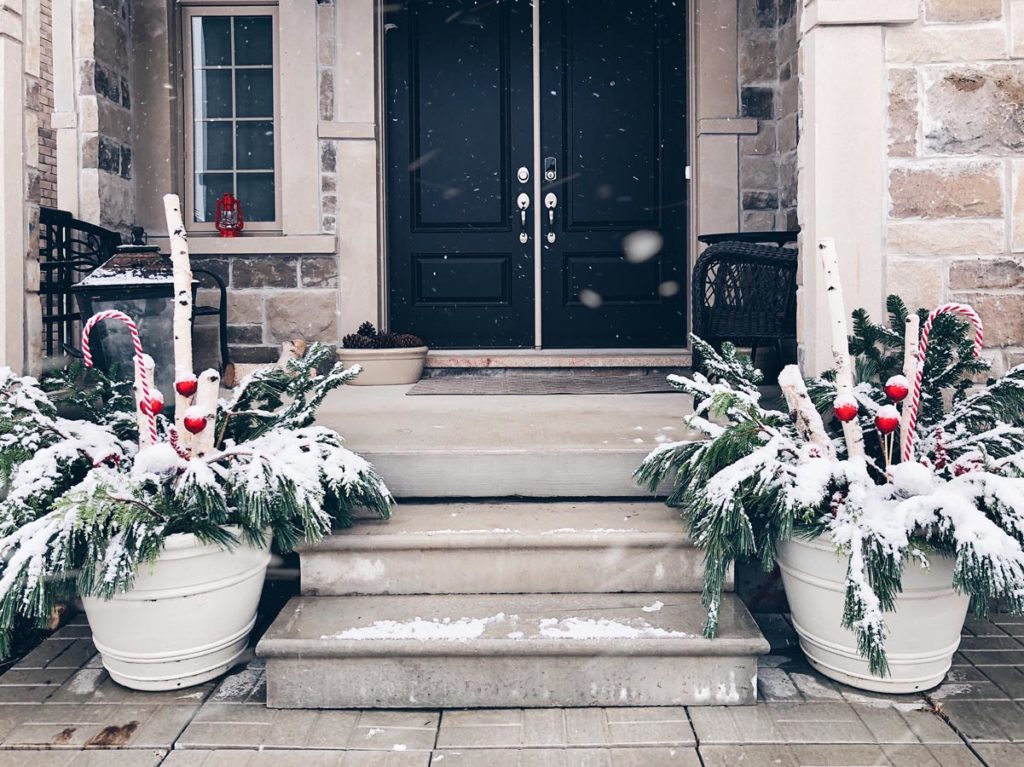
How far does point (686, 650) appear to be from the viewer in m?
2.20

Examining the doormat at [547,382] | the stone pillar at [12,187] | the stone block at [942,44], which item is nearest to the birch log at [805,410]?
the stone block at [942,44]

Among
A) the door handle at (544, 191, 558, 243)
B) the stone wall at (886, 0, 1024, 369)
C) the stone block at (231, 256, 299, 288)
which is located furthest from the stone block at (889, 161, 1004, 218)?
the stone block at (231, 256, 299, 288)

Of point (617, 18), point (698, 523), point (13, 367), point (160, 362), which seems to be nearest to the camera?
point (698, 523)

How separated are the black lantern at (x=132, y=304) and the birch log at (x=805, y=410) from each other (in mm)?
2977

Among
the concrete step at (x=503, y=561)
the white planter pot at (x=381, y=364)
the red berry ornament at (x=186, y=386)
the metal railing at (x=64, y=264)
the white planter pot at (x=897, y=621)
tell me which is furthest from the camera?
the white planter pot at (x=381, y=364)

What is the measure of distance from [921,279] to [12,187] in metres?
3.11

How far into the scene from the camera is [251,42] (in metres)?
5.35

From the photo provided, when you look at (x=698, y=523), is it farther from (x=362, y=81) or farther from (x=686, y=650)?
(x=362, y=81)

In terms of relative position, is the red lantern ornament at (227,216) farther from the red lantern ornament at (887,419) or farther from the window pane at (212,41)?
the red lantern ornament at (887,419)

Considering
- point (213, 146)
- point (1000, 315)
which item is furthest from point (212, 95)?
point (1000, 315)

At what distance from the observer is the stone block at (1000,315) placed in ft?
9.41

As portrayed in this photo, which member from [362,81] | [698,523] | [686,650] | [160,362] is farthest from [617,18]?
[686,650]

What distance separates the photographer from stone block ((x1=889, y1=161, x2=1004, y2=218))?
9.32 feet

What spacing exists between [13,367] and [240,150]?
273 cm
